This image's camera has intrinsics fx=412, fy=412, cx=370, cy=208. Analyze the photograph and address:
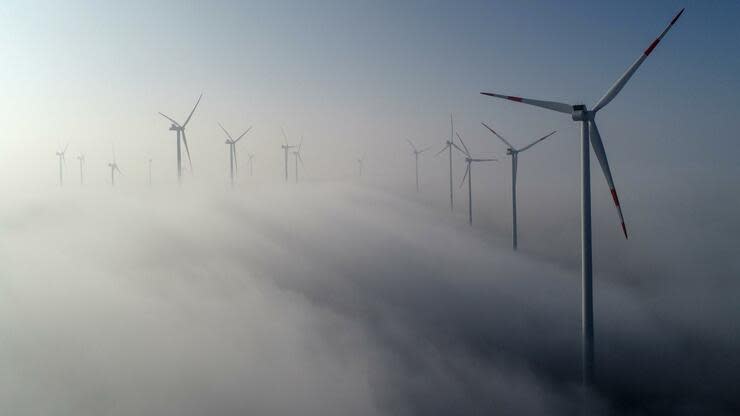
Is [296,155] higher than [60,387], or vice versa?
[296,155]

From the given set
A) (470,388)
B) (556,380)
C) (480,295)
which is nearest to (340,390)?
(470,388)

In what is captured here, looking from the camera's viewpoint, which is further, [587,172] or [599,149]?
[599,149]

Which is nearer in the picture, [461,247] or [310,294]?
[310,294]

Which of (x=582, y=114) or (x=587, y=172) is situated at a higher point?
(x=582, y=114)

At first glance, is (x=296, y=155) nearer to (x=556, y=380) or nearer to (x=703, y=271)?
(x=556, y=380)

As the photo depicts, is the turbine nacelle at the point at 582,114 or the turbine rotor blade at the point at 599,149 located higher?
the turbine nacelle at the point at 582,114

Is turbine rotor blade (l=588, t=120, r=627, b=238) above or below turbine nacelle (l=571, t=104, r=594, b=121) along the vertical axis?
below

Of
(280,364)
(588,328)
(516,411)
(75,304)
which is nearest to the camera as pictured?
(588,328)

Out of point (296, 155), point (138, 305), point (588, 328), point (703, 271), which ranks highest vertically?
point (296, 155)
